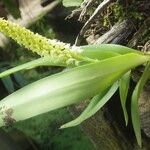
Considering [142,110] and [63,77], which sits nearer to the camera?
[63,77]

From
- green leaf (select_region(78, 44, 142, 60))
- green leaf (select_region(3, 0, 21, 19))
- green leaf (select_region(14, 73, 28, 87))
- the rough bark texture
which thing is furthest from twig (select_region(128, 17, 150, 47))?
green leaf (select_region(3, 0, 21, 19))

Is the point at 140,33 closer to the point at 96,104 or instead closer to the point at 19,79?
the point at 96,104

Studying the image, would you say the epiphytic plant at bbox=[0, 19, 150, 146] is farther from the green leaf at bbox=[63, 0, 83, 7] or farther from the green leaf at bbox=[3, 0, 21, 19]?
the green leaf at bbox=[3, 0, 21, 19]

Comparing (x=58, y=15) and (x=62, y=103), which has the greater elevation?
(x=62, y=103)

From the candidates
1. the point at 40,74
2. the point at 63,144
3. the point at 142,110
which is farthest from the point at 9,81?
the point at 142,110

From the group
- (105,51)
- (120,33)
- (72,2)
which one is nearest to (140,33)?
(120,33)

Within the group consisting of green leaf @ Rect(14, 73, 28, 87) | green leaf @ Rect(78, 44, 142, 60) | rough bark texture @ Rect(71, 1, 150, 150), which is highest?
green leaf @ Rect(78, 44, 142, 60)

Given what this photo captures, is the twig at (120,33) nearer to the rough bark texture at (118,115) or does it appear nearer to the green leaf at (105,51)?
the rough bark texture at (118,115)

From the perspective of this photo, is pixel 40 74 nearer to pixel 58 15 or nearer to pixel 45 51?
pixel 58 15
